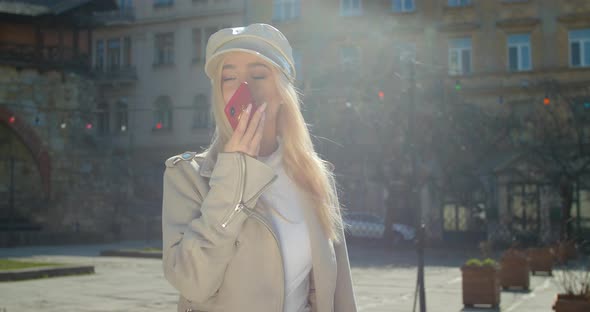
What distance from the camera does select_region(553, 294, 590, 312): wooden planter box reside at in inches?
348

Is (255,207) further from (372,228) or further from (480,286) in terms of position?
(372,228)

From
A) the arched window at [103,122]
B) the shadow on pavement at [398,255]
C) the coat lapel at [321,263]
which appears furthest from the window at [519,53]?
the coat lapel at [321,263]

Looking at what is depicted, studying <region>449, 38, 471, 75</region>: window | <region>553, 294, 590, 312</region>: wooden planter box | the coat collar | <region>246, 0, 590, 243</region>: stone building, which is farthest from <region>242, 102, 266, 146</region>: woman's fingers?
<region>449, 38, 471, 75</region>: window

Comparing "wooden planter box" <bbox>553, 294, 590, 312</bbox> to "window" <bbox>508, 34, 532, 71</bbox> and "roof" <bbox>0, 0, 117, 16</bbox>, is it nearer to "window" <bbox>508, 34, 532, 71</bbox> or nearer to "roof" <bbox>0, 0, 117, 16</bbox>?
"window" <bbox>508, 34, 532, 71</bbox>

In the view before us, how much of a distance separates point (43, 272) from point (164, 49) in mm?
31708

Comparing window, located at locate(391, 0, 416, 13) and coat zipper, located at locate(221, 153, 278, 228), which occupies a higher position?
window, located at locate(391, 0, 416, 13)

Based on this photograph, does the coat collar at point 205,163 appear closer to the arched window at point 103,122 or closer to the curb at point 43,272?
the curb at point 43,272

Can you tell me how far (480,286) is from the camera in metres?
12.8

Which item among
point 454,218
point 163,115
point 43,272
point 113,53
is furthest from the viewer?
point 113,53

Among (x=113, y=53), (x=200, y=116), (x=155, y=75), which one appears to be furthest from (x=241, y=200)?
(x=113, y=53)

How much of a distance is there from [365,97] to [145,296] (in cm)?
1856

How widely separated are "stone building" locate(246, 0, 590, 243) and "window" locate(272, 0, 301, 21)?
2.2 inches

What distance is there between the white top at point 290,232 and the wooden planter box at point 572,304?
7.17 metres

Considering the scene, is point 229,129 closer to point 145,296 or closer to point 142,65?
point 145,296
